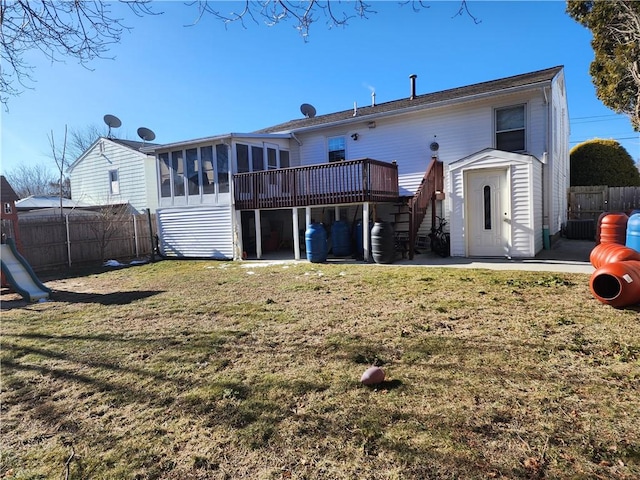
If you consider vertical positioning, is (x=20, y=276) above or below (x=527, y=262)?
above

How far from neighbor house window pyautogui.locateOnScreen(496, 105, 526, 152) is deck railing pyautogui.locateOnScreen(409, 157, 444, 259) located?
179 cm

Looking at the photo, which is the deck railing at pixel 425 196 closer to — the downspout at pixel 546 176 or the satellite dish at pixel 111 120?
the downspout at pixel 546 176

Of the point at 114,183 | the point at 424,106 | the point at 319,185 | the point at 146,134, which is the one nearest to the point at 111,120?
the point at 146,134

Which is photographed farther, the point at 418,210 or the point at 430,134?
the point at 430,134

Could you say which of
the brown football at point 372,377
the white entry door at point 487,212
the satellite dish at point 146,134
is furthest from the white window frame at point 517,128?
the satellite dish at point 146,134

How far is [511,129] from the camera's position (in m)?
10.5

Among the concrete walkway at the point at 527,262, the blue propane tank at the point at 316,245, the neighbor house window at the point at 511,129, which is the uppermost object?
the neighbor house window at the point at 511,129

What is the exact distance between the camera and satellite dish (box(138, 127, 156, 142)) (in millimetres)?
19484

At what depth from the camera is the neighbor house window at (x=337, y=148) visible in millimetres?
13336

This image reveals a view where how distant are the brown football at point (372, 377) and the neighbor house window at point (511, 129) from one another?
955 cm

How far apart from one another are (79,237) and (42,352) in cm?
1022

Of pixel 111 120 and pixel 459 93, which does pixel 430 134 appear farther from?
pixel 111 120

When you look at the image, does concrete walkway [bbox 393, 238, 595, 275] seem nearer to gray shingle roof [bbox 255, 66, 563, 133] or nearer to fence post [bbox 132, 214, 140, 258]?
gray shingle roof [bbox 255, 66, 563, 133]

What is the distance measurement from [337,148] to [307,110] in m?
4.64
